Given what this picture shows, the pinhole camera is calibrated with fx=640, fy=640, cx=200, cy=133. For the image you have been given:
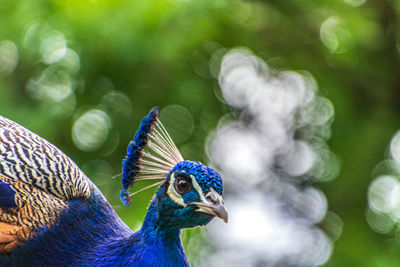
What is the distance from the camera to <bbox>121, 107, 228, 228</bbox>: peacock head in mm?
1854

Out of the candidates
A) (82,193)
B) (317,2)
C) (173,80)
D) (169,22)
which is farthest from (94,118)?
(82,193)

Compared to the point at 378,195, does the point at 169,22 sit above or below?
above

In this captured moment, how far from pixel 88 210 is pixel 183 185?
417mm

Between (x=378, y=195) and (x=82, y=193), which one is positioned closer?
Result: (x=82, y=193)

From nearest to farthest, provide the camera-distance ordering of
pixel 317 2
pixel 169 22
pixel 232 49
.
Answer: pixel 169 22
pixel 317 2
pixel 232 49

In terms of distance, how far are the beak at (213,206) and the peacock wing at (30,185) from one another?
501 millimetres

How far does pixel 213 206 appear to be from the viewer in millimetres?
1818

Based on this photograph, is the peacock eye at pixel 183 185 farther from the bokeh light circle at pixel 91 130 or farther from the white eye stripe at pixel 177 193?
the bokeh light circle at pixel 91 130

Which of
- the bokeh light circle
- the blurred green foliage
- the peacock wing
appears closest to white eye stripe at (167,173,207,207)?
the peacock wing

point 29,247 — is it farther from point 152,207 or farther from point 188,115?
point 188,115

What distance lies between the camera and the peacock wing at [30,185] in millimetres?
1974

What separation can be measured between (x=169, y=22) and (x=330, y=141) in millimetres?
1756

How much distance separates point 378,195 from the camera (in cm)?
445

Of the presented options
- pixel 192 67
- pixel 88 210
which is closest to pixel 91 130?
pixel 192 67
